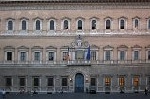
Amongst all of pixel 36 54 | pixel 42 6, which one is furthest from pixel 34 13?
pixel 36 54

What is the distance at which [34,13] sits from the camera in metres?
59.6

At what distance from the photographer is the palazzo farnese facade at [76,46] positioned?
5847cm

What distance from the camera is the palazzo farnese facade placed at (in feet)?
192

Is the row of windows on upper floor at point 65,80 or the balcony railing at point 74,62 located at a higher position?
the balcony railing at point 74,62

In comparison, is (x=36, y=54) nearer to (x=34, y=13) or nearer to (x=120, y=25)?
(x=34, y=13)

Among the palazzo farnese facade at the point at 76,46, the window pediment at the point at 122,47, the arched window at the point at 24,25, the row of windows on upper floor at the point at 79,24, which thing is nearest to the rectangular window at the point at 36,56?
the palazzo farnese facade at the point at 76,46

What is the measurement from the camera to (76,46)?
58.9 m

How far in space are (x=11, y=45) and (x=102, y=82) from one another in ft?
39.1

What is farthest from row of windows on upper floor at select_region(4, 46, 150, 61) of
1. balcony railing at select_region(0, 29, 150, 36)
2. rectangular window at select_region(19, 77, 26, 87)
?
rectangular window at select_region(19, 77, 26, 87)

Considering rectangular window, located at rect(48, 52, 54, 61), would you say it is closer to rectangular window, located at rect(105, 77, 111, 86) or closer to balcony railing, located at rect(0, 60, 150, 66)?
balcony railing, located at rect(0, 60, 150, 66)

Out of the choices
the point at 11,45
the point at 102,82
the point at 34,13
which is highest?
the point at 34,13

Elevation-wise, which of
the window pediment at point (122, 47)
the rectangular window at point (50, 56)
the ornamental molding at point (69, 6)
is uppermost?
the ornamental molding at point (69, 6)

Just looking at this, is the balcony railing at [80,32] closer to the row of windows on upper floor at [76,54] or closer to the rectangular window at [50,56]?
the row of windows on upper floor at [76,54]

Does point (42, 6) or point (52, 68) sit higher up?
point (42, 6)
